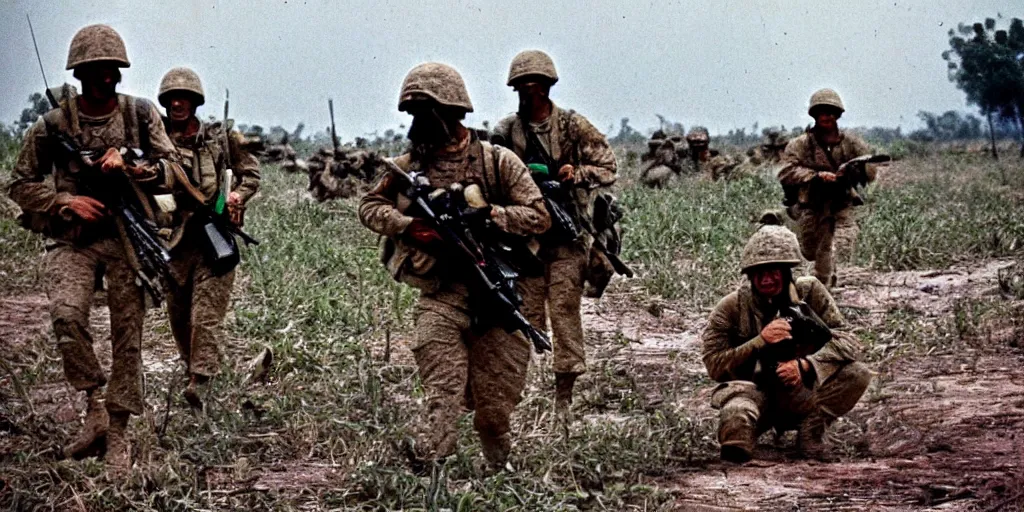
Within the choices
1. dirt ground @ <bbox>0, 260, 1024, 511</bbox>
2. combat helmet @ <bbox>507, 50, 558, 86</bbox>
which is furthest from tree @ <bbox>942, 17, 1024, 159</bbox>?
combat helmet @ <bbox>507, 50, 558, 86</bbox>

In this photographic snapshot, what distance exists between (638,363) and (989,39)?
14.3m

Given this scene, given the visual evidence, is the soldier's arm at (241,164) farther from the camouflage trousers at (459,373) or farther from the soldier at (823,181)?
the soldier at (823,181)

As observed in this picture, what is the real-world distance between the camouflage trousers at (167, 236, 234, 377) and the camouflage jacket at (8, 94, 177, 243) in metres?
1.18

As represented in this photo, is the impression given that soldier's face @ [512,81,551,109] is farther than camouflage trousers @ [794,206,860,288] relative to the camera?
No

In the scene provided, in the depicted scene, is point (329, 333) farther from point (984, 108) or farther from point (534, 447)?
point (984, 108)

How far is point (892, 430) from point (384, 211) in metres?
2.84

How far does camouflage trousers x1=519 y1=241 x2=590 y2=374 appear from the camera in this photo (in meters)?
6.91

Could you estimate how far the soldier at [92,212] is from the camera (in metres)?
5.65

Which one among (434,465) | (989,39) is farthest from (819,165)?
(989,39)

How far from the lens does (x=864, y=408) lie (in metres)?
6.98

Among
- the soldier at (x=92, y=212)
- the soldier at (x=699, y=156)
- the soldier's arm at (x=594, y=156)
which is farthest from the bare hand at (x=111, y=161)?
the soldier at (x=699, y=156)

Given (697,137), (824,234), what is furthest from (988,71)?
(824,234)

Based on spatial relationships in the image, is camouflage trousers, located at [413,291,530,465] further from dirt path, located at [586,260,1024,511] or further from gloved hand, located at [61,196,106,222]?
gloved hand, located at [61,196,106,222]

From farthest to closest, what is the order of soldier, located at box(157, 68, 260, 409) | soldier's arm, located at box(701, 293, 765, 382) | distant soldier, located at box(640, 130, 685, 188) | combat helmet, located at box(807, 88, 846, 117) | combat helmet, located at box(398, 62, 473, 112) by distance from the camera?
distant soldier, located at box(640, 130, 685, 188)
combat helmet, located at box(807, 88, 846, 117)
soldier, located at box(157, 68, 260, 409)
soldier's arm, located at box(701, 293, 765, 382)
combat helmet, located at box(398, 62, 473, 112)
